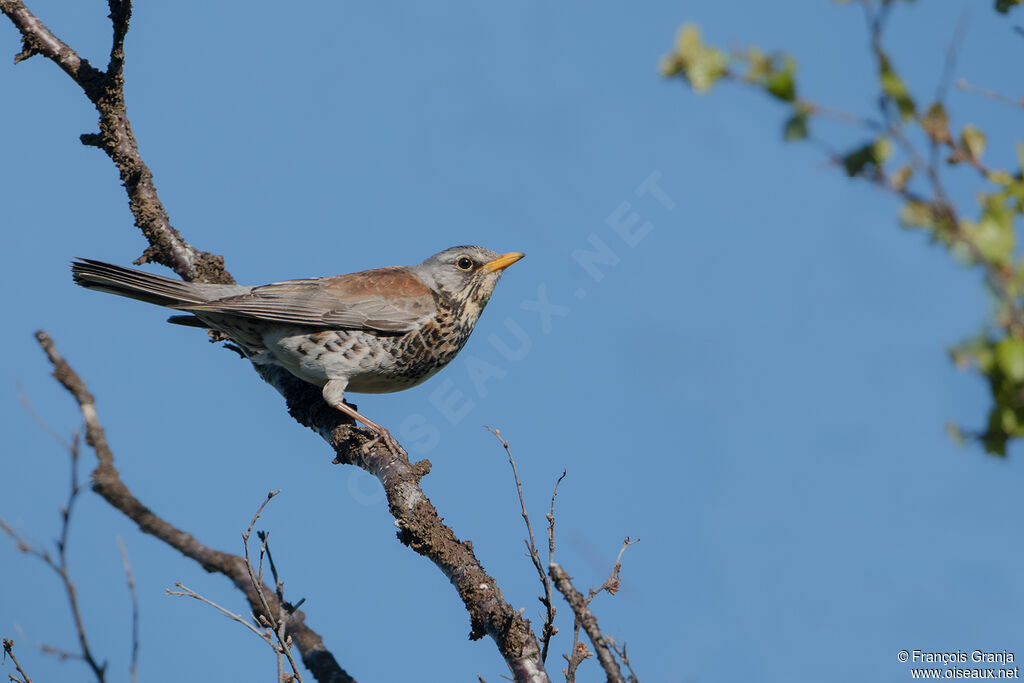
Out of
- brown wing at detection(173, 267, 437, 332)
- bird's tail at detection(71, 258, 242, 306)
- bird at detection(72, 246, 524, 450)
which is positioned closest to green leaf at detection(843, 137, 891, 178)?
bird at detection(72, 246, 524, 450)

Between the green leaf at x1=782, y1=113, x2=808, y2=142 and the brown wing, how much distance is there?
5876 millimetres

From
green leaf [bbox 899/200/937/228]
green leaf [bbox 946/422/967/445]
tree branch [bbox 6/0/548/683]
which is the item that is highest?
tree branch [bbox 6/0/548/683]

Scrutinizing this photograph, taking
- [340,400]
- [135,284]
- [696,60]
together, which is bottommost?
[696,60]

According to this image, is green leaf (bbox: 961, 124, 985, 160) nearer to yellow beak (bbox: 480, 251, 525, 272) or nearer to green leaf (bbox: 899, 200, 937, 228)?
green leaf (bbox: 899, 200, 937, 228)

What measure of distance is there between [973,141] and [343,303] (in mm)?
6204

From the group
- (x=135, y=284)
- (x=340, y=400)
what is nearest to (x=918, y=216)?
(x=340, y=400)

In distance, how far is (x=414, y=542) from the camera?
6.02 m

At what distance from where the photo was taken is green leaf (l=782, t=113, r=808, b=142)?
2.31 metres

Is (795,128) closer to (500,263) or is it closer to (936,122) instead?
(936,122)

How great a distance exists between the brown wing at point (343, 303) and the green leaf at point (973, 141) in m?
5.93

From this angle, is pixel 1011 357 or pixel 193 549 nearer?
pixel 1011 357

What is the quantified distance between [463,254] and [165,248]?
277cm

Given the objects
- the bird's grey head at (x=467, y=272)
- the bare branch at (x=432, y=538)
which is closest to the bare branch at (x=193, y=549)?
the bare branch at (x=432, y=538)

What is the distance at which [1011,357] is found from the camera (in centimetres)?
216
